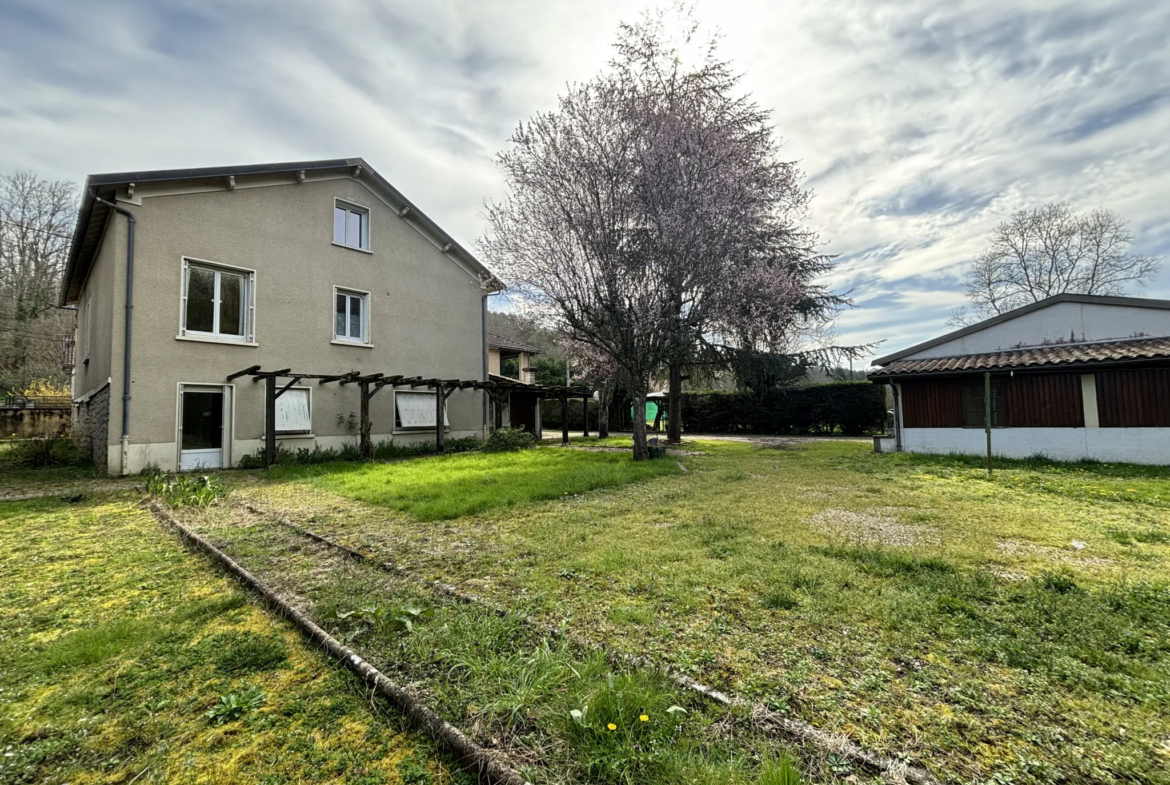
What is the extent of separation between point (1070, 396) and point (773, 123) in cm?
1011

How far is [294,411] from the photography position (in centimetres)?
1209

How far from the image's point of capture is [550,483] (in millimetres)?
8125

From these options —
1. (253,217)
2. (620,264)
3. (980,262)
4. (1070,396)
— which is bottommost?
(1070,396)

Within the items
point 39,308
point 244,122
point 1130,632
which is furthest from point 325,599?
point 39,308

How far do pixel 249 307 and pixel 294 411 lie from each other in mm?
2769

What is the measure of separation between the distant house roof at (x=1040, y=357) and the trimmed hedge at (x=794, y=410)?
20.8ft

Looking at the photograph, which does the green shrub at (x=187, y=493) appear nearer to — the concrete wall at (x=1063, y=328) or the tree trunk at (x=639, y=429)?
the tree trunk at (x=639, y=429)

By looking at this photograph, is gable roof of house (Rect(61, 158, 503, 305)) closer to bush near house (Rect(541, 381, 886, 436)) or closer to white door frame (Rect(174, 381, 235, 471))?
A: white door frame (Rect(174, 381, 235, 471))

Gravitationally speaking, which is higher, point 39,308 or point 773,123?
point 773,123

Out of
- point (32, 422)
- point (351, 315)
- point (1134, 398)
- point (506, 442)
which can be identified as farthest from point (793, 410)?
point (32, 422)

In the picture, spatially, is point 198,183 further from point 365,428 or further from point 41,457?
point 41,457

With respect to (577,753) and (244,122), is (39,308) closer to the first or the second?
(244,122)

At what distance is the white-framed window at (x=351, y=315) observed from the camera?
13.2 metres

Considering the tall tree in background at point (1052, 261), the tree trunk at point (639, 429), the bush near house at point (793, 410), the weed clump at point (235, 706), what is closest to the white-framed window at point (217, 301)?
the tree trunk at point (639, 429)
